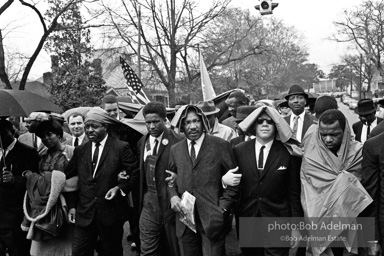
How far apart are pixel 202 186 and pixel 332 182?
1.23 meters

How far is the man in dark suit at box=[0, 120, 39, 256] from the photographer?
5.45 metres

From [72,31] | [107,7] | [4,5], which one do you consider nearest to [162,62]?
[107,7]

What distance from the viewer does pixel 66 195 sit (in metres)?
5.38

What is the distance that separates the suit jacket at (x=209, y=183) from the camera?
14.3ft

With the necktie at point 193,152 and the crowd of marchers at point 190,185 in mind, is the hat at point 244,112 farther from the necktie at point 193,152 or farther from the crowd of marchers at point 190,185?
the necktie at point 193,152

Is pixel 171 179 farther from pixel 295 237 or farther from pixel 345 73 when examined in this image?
pixel 345 73

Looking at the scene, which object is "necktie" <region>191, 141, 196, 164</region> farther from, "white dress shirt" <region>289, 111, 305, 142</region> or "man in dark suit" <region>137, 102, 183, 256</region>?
"white dress shirt" <region>289, 111, 305, 142</region>

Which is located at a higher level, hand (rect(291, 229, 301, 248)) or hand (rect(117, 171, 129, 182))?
hand (rect(117, 171, 129, 182))

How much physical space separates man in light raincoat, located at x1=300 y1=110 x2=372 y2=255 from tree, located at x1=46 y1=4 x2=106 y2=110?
55.4 feet

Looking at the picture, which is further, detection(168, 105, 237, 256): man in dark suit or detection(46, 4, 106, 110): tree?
detection(46, 4, 106, 110): tree

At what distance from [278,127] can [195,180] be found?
97 centimetres

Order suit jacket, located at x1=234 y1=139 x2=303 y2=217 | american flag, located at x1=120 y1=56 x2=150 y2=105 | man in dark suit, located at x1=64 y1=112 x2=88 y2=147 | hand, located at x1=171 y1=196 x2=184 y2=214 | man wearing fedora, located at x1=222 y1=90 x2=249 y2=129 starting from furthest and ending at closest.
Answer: american flag, located at x1=120 y1=56 x2=150 y2=105 → man wearing fedora, located at x1=222 y1=90 x2=249 y2=129 → man in dark suit, located at x1=64 y1=112 x2=88 y2=147 → hand, located at x1=171 y1=196 x2=184 y2=214 → suit jacket, located at x1=234 y1=139 x2=303 y2=217

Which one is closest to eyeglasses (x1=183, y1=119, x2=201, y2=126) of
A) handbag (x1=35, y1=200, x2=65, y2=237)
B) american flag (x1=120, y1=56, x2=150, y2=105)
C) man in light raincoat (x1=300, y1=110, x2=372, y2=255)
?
man in light raincoat (x1=300, y1=110, x2=372, y2=255)

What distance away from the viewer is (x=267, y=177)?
4.35 metres
